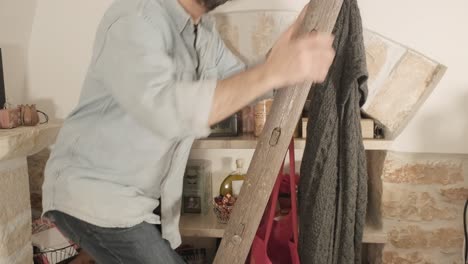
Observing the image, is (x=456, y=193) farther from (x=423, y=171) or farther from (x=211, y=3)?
(x=211, y=3)

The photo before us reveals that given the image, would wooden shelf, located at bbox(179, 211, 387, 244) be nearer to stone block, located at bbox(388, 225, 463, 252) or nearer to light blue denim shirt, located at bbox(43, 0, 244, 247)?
stone block, located at bbox(388, 225, 463, 252)

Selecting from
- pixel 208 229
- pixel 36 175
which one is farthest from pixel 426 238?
pixel 36 175

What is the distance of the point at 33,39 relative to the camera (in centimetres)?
142

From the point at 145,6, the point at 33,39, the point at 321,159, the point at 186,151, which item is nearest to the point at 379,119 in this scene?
the point at 321,159

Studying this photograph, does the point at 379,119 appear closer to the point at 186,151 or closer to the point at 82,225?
the point at 186,151

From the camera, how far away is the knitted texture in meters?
0.95

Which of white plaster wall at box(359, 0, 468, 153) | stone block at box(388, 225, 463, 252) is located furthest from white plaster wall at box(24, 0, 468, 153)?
stone block at box(388, 225, 463, 252)

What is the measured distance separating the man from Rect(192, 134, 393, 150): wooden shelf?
0.95 feet

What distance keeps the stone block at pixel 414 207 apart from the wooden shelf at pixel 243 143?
20 centimetres

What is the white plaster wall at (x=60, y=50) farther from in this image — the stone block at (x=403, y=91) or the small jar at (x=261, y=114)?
the stone block at (x=403, y=91)

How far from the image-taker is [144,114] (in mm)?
655

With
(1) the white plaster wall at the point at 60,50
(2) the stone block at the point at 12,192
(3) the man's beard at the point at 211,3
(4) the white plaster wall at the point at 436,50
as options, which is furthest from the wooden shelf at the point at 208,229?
(3) the man's beard at the point at 211,3

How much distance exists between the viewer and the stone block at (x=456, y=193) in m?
1.26

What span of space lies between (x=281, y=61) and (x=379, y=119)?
75 centimetres
